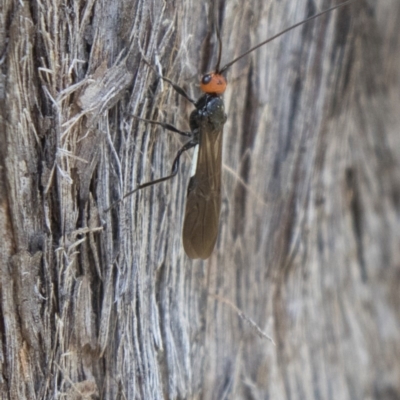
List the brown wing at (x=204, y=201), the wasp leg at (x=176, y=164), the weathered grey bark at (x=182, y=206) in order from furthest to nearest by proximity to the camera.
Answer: the brown wing at (x=204, y=201) < the wasp leg at (x=176, y=164) < the weathered grey bark at (x=182, y=206)

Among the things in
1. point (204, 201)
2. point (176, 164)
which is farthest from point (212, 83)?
point (204, 201)

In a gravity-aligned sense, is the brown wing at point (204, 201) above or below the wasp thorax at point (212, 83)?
below

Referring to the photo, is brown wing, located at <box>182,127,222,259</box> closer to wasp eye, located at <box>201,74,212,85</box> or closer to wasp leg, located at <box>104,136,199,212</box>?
wasp leg, located at <box>104,136,199,212</box>

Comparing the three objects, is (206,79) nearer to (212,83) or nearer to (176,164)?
(212,83)

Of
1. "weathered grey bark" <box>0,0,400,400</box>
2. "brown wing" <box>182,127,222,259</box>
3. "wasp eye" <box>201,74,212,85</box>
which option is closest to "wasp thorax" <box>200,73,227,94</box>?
"wasp eye" <box>201,74,212,85</box>

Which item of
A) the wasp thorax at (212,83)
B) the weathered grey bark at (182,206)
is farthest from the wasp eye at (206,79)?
the weathered grey bark at (182,206)

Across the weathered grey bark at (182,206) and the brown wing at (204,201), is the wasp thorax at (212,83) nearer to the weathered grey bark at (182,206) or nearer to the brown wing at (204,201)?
the weathered grey bark at (182,206)

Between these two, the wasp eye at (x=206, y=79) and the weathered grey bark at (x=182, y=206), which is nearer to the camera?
the weathered grey bark at (x=182, y=206)
